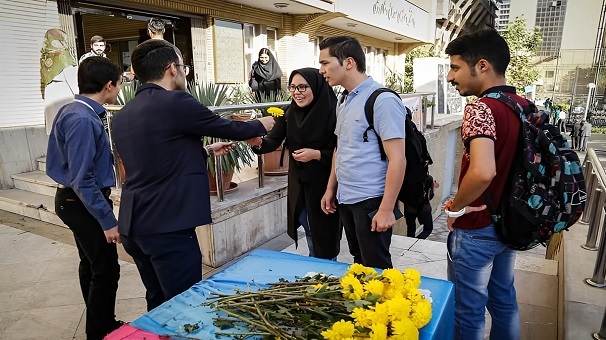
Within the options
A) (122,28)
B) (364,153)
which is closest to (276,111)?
(364,153)

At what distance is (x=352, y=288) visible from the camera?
1259mm

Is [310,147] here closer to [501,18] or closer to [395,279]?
[395,279]

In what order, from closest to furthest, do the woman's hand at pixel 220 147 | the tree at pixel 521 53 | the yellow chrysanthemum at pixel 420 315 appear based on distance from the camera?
the yellow chrysanthemum at pixel 420 315, the woman's hand at pixel 220 147, the tree at pixel 521 53

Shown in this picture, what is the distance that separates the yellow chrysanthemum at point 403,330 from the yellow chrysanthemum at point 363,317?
0.06 m

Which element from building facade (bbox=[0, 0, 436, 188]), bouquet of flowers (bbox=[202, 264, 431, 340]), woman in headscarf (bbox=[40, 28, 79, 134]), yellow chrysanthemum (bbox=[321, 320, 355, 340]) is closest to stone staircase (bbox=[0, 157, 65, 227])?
building facade (bbox=[0, 0, 436, 188])

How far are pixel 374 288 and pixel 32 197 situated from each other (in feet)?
16.7

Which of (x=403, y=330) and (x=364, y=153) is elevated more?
(x=364, y=153)

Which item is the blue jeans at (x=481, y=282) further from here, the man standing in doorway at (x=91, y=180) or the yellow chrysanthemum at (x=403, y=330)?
the man standing in doorway at (x=91, y=180)

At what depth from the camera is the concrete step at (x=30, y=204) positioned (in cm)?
453

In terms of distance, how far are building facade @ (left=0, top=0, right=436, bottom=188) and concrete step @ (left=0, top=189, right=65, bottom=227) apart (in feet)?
1.47

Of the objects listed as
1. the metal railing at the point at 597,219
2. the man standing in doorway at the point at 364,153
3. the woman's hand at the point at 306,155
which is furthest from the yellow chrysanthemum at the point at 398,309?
the metal railing at the point at 597,219

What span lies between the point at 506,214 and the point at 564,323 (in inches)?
43.9

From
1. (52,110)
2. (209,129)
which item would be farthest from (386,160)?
(52,110)

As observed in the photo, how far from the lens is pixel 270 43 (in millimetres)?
10180
